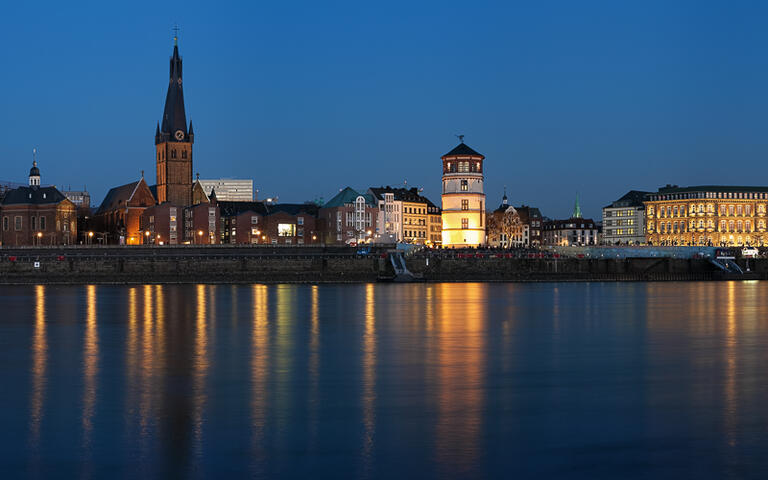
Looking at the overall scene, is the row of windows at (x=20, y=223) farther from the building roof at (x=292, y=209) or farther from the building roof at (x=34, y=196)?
the building roof at (x=292, y=209)

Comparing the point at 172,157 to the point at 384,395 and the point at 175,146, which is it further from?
the point at 384,395

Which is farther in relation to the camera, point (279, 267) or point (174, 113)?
point (174, 113)

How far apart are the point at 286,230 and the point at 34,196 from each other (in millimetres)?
45630

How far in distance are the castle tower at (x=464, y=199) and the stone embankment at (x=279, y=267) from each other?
57.2 feet

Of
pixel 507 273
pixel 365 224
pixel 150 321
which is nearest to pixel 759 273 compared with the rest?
pixel 507 273

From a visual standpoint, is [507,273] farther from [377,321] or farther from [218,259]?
[377,321]

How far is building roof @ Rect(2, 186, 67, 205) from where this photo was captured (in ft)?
511

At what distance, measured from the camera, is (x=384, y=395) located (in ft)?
84.7

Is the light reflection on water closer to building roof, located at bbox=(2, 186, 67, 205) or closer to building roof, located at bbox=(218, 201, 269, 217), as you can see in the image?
building roof, located at bbox=(218, 201, 269, 217)

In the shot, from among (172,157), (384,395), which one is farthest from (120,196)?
(384,395)

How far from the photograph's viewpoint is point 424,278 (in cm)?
11256

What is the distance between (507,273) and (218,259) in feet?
127

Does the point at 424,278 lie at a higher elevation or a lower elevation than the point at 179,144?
lower

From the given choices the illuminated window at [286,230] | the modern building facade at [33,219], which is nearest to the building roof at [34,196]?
the modern building facade at [33,219]
